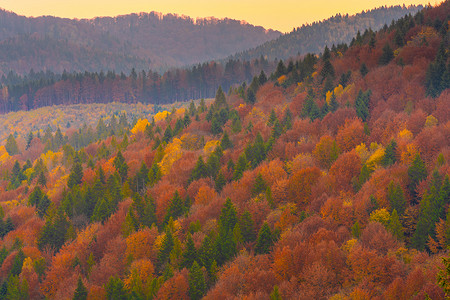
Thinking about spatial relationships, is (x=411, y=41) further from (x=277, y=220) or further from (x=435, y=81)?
(x=277, y=220)

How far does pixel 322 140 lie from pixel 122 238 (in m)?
50.2

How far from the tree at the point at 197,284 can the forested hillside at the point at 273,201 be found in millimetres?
161

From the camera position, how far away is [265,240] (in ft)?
232

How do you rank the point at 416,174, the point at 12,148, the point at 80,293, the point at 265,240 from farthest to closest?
the point at 12,148 → the point at 416,174 → the point at 265,240 → the point at 80,293

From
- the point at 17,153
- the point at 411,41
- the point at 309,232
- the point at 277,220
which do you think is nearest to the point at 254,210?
the point at 277,220

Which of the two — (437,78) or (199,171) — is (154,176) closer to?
(199,171)

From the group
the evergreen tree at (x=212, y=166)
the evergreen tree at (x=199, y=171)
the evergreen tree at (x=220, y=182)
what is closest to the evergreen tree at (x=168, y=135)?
the evergreen tree at (x=199, y=171)

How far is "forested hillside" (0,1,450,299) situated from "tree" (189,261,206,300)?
161 millimetres

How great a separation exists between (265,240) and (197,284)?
13.6 m

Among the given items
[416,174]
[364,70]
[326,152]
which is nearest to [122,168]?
[326,152]

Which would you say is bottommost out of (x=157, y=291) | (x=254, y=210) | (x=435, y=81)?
(x=157, y=291)

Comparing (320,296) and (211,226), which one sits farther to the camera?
(211,226)

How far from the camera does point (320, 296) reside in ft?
185

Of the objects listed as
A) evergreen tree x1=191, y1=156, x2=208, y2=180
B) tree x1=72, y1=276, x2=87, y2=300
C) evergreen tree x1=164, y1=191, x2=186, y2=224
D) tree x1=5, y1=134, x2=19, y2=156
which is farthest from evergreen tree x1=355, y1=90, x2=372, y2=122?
tree x1=5, y1=134, x2=19, y2=156
